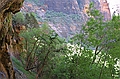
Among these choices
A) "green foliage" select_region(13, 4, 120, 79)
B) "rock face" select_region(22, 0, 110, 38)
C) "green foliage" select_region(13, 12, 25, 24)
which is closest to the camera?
"green foliage" select_region(13, 4, 120, 79)

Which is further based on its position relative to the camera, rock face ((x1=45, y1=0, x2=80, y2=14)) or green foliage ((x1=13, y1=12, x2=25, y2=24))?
rock face ((x1=45, y1=0, x2=80, y2=14))

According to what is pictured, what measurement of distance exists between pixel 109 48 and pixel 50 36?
511cm

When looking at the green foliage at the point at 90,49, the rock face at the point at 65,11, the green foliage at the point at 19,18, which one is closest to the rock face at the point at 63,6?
the rock face at the point at 65,11

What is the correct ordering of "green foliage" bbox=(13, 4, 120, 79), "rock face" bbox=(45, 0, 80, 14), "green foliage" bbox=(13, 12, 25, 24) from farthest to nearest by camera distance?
"rock face" bbox=(45, 0, 80, 14), "green foliage" bbox=(13, 12, 25, 24), "green foliage" bbox=(13, 4, 120, 79)

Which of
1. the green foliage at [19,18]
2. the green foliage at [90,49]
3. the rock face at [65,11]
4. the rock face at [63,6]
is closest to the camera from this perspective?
the green foliage at [90,49]

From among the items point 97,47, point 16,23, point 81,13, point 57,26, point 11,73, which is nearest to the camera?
point 11,73

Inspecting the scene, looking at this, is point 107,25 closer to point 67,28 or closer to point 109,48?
point 109,48

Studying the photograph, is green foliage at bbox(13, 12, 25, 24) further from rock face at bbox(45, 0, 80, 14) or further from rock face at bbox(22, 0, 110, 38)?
rock face at bbox(45, 0, 80, 14)

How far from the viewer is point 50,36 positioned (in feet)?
69.5

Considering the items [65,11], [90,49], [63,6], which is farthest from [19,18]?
[63,6]

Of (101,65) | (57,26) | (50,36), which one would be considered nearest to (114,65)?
(101,65)

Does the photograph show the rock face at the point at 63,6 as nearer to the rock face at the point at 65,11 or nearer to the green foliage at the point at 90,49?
the rock face at the point at 65,11

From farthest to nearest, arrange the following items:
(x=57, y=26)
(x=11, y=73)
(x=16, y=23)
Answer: (x=57, y=26)
(x=16, y=23)
(x=11, y=73)

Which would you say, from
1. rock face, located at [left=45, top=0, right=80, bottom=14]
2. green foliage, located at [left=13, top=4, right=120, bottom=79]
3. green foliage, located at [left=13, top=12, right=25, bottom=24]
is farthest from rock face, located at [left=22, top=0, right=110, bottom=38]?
green foliage, located at [left=13, top=4, right=120, bottom=79]
